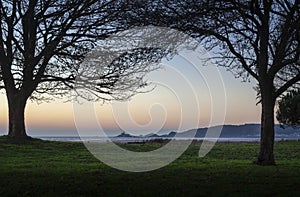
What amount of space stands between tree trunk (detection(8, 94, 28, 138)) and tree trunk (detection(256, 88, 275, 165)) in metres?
14.9

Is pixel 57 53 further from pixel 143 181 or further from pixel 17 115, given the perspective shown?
pixel 143 181

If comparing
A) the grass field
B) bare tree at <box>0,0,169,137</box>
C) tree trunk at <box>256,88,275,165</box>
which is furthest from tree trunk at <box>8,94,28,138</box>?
tree trunk at <box>256,88,275,165</box>

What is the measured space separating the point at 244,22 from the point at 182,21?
3.06 metres

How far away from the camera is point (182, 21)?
17406 millimetres

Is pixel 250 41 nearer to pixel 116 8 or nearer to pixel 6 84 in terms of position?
pixel 116 8

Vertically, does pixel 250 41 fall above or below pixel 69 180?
above

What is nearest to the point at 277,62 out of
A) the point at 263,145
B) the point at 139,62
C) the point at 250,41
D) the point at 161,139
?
the point at 250,41

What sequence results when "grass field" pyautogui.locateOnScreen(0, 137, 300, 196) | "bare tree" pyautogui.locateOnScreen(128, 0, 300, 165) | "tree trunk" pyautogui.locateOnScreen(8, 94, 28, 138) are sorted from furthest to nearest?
"tree trunk" pyautogui.locateOnScreen(8, 94, 28, 138) < "bare tree" pyautogui.locateOnScreen(128, 0, 300, 165) < "grass field" pyautogui.locateOnScreen(0, 137, 300, 196)

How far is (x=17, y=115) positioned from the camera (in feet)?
91.7

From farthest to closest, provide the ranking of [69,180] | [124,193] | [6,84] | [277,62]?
→ [6,84]
[277,62]
[69,180]
[124,193]

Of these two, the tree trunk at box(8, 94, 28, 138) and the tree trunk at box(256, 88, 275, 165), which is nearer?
the tree trunk at box(256, 88, 275, 165)

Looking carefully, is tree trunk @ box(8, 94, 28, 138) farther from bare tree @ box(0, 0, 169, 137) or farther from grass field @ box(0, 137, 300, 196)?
grass field @ box(0, 137, 300, 196)

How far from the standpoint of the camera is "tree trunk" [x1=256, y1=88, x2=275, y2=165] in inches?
737

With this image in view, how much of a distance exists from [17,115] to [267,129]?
50.8 feet
